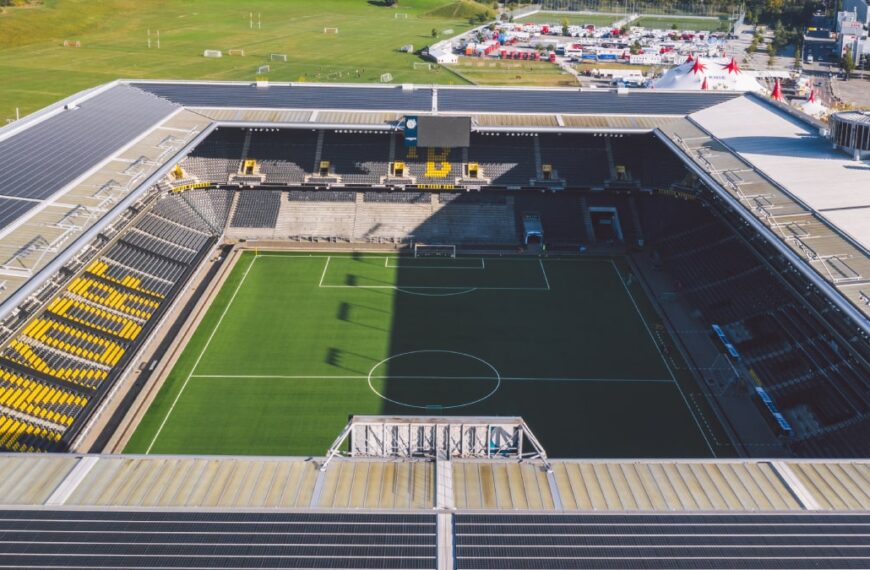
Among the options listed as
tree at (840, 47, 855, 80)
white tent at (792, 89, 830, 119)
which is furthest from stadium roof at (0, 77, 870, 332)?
tree at (840, 47, 855, 80)

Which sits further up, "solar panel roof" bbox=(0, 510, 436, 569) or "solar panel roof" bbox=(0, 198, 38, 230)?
"solar panel roof" bbox=(0, 198, 38, 230)

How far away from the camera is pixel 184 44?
15025 centimetres

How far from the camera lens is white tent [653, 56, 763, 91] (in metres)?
104

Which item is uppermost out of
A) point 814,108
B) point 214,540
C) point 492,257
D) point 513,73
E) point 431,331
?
point 513,73

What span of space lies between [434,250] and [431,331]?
561 inches

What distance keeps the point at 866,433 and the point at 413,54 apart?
12591cm

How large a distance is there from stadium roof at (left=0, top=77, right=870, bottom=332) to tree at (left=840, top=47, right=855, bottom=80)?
257ft

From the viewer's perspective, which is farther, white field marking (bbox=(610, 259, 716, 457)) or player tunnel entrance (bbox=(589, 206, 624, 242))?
player tunnel entrance (bbox=(589, 206, 624, 242))

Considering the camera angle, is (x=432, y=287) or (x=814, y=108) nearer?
(x=432, y=287)

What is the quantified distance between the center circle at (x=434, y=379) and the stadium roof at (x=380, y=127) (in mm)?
17700

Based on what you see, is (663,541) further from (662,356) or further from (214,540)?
(662,356)

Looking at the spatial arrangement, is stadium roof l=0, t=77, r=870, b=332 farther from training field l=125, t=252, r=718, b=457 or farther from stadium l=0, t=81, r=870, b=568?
training field l=125, t=252, r=718, b=457

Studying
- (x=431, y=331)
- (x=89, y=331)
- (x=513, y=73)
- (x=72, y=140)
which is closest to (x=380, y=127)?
(x=431, y=331)

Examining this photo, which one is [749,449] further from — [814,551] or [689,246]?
[689,246]
